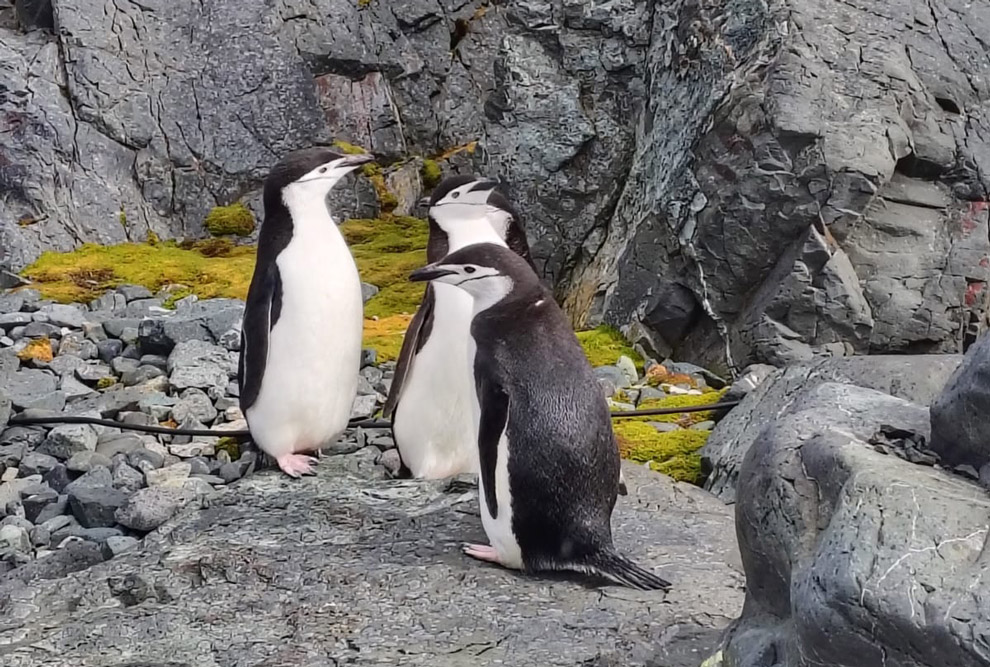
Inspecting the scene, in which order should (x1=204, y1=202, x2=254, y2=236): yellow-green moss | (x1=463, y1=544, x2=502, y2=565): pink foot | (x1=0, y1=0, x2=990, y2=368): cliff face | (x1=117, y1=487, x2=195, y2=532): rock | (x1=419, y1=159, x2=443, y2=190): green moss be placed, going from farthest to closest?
(x1=419, y1=159, x2=443, y2=190): green moss, (x1=204, y1=202, x2=254, y2=236): yellow-green moss, (x1=0, y1=0, x2=990, y2=368): cliff face, (x1=117, y1=487, x2=195, y2=532): rock, (x1=463, y1=544, x2=502, y2=565): pink foot

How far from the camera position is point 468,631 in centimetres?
323

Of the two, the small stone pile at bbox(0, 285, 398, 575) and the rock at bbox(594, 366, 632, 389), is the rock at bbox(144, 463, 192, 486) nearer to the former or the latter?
the small stone pile at bbox(0, 285, 398, 575)

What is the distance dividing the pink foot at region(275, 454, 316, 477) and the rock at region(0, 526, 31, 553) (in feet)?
3.25

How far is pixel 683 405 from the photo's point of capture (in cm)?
588

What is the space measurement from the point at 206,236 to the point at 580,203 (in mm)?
3655

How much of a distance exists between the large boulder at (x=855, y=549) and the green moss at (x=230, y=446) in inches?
128

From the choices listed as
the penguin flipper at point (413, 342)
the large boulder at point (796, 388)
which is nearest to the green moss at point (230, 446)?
the penguin flipper at point (413, 342)

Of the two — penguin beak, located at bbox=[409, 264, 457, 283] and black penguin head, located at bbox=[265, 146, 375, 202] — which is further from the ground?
black penguin head, located at bbox=[265, 146, 375, 202]

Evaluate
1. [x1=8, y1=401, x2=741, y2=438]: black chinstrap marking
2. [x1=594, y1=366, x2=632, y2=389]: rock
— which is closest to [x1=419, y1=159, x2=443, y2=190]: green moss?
[x1=594, y1=366, x2=632, y2=389]: rock

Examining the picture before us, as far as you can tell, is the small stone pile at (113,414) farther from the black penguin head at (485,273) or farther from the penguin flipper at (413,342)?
the black penguin head at (485,273)

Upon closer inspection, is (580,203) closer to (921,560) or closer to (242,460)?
(242,460)

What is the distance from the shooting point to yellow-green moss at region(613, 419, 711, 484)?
204 inches

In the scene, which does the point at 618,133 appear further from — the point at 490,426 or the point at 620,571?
the point at 620,571

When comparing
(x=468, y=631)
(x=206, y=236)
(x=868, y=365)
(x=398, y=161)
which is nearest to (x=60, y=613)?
(x=468, y=631)
